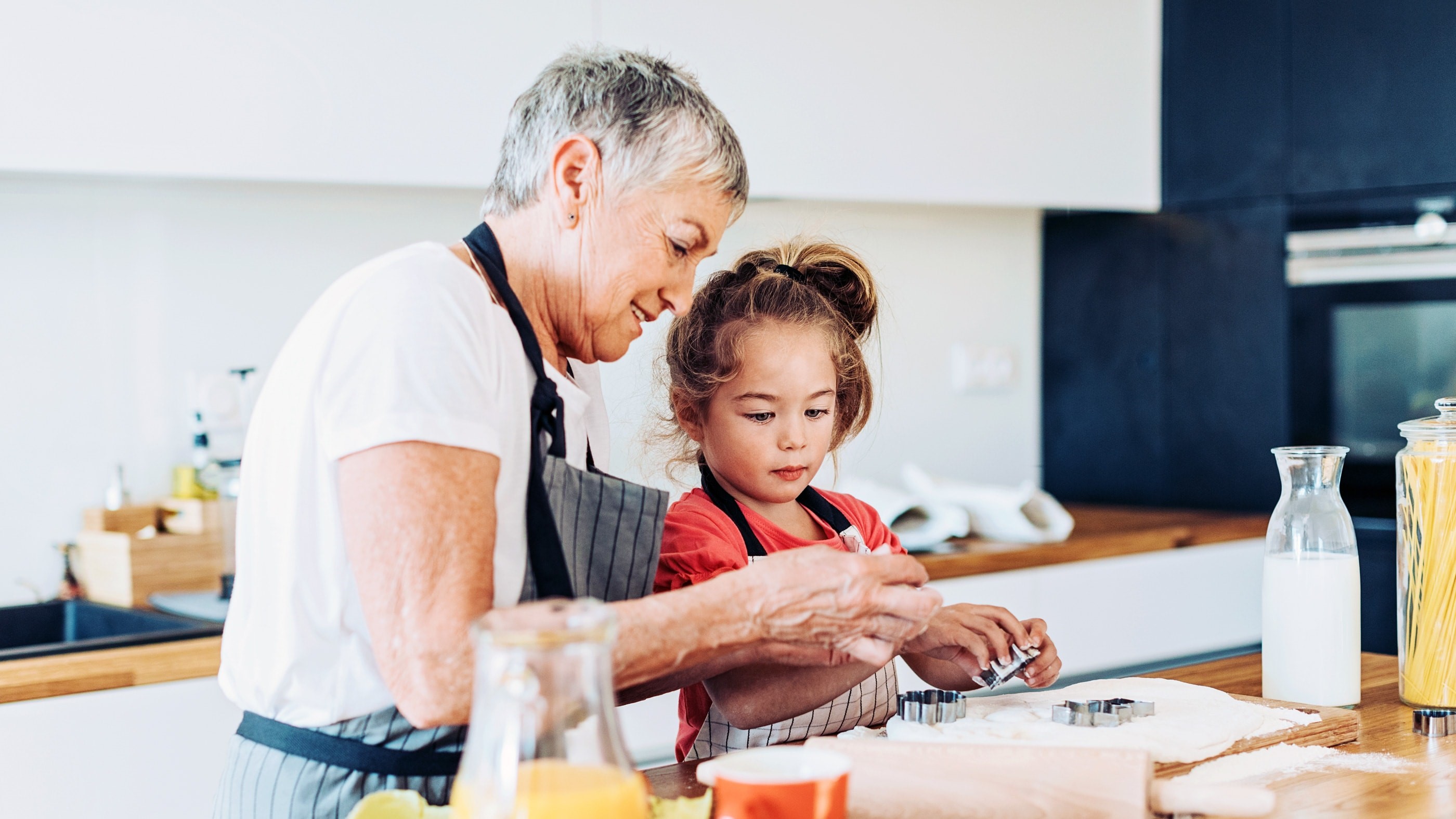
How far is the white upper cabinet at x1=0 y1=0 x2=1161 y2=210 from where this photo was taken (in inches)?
71.2

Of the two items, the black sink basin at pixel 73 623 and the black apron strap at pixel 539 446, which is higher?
the black apron strap at pixel 539 446

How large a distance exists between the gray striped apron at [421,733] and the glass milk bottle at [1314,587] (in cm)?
59

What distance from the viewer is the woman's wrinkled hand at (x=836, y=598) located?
0.88 meters

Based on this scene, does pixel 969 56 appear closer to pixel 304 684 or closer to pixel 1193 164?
pixel 1193 164

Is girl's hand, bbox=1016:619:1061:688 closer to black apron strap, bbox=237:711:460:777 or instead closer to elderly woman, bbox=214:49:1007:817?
elderly woman, bbox=214:49:1007:817

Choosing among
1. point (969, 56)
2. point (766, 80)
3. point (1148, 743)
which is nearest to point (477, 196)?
point (766, 80)

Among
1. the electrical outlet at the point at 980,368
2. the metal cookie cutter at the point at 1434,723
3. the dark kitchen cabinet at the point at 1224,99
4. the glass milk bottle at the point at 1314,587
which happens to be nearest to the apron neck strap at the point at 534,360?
the glass milk bottle at the point at 1314,587

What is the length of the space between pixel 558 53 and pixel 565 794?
5.65 ft

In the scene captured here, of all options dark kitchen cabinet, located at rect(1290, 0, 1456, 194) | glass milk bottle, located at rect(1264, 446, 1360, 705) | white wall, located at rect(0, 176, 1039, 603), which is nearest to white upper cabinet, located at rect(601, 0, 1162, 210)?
white wall, located at rect(0, 176, 1039, 603)

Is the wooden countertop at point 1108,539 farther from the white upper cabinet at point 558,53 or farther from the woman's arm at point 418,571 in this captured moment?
the woman's arm at point 418,571

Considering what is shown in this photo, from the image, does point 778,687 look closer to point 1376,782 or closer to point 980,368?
point 1376,782

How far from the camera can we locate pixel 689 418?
137cm

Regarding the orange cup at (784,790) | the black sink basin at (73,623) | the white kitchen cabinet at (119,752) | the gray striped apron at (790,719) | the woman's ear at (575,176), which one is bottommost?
the white kitchen cabinet at (119,752)

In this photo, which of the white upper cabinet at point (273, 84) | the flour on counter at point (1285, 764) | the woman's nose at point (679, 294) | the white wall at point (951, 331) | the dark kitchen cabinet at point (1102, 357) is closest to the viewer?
the flour on counter at point (1285, 764)
